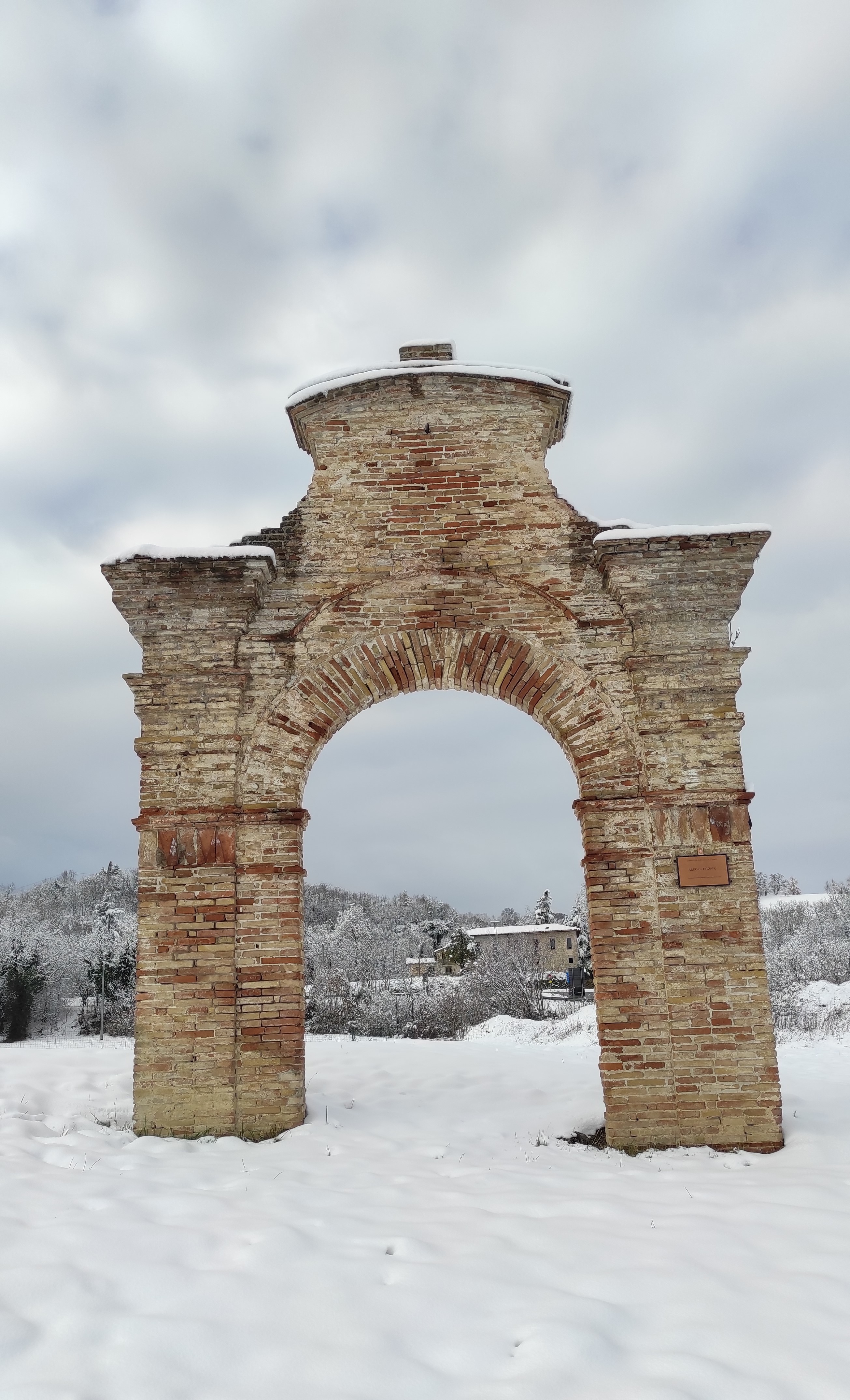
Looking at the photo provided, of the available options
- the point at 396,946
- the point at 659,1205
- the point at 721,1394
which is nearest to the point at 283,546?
the point at 659,1205

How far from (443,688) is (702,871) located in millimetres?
2630

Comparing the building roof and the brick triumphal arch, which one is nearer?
the brick triumphal arch

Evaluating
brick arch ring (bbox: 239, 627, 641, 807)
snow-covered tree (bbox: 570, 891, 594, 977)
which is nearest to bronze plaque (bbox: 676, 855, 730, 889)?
brick arch ring (bbox: 239, 627, 641, 807)

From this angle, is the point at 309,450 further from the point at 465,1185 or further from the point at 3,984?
the point at 3,984

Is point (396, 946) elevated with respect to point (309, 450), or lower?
lower

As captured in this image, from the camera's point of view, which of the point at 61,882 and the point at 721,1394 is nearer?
the point at 721,1394

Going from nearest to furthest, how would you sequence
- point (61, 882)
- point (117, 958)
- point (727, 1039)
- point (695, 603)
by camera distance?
point (727, 1039)
point (695, 603)
point (117, 958)
point (61, 882)

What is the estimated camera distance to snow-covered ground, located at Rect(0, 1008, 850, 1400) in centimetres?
270

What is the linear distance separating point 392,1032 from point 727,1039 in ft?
52.4

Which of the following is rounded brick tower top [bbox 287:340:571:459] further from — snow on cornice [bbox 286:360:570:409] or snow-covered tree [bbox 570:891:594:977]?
snow-covered tree [bbox 570:891:594:977]

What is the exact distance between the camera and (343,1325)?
3002 millimetres

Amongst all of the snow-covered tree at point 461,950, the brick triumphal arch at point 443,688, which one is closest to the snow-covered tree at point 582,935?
the snow-covered tree at point 461,950

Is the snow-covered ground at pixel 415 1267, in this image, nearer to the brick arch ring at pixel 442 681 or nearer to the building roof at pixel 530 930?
the brick arch ring at pixel 442 681

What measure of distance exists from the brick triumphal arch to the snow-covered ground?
1.99 ft
